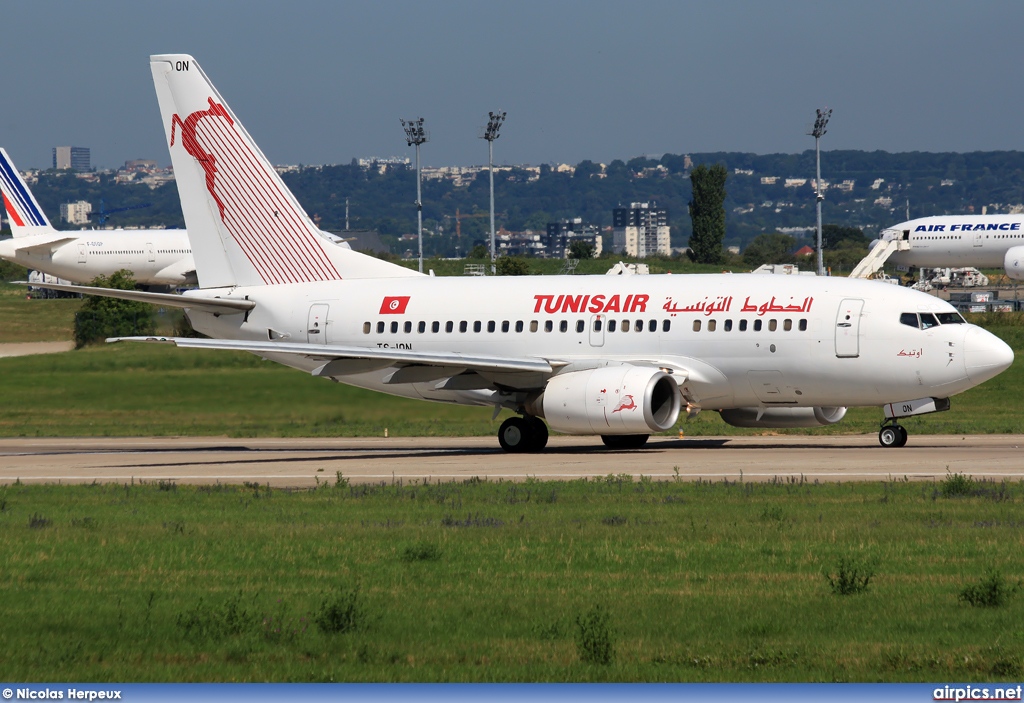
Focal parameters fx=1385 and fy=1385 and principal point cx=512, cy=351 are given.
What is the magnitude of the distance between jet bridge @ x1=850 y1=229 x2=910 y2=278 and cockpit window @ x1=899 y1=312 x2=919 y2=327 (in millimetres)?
Answer: 71979

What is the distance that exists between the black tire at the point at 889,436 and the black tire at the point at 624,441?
6.14 meters

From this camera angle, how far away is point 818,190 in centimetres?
9550

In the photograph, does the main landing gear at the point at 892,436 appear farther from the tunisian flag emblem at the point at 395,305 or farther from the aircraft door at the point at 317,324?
the aircraft door at the point at 317,324

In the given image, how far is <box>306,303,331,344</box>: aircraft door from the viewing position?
38.1m

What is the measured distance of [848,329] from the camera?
3231 cm

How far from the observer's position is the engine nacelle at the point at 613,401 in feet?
105

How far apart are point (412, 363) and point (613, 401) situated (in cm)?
536

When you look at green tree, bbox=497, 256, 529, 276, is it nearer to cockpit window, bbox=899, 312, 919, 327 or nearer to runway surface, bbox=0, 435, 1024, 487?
runway surface, bbox=0, 435, 1024, 487

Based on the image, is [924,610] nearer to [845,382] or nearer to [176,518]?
[176,518]

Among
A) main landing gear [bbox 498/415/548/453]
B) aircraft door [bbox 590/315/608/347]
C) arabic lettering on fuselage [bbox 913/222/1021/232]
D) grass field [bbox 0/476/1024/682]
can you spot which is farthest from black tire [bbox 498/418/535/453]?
arabic lettering on fuselage [bbox 913/222/1021/232]

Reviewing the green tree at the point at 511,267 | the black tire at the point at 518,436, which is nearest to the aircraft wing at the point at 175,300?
the black tire at the point at 518,436

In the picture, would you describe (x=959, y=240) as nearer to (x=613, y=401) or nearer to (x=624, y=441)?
(x=624, y=441)

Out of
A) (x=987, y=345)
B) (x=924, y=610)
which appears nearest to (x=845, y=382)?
(x=987, y=345)

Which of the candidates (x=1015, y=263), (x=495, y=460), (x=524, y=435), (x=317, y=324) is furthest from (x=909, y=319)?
(x=1015, y=263)
